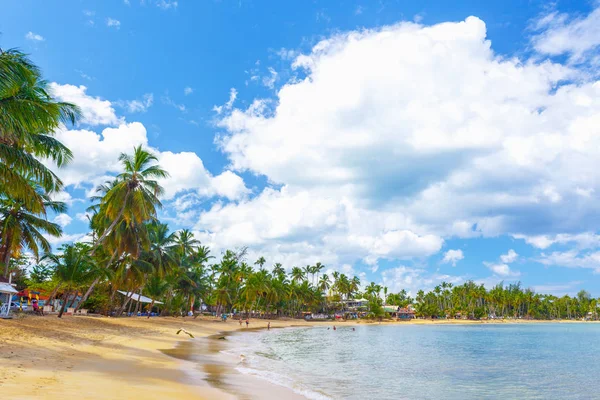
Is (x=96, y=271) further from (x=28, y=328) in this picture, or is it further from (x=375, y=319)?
(x=375, y=319)

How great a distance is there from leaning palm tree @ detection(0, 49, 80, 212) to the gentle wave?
38.2 ft

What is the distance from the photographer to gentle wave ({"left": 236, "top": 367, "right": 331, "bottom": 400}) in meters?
13.5

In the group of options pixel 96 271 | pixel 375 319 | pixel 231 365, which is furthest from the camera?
pixel 375 319

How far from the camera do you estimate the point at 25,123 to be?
13148mm

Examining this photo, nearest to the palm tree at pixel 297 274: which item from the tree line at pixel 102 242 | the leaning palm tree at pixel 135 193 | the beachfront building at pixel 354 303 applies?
the tree line at pixel 102 242

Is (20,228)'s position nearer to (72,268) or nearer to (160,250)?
(72,268)

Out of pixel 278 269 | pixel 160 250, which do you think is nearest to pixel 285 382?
pixel 160 250

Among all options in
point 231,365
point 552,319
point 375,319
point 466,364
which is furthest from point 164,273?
point 552,319

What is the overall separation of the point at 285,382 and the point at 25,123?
1257 cm

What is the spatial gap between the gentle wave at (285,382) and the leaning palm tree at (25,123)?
38.2 ft

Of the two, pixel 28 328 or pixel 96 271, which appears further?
pixel 96 271

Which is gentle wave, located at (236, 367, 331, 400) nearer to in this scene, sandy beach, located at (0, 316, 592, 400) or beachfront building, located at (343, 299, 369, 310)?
sandy beach, located at (0, 316, 592, 400)

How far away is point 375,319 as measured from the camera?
352ft

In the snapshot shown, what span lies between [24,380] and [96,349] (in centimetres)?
982
